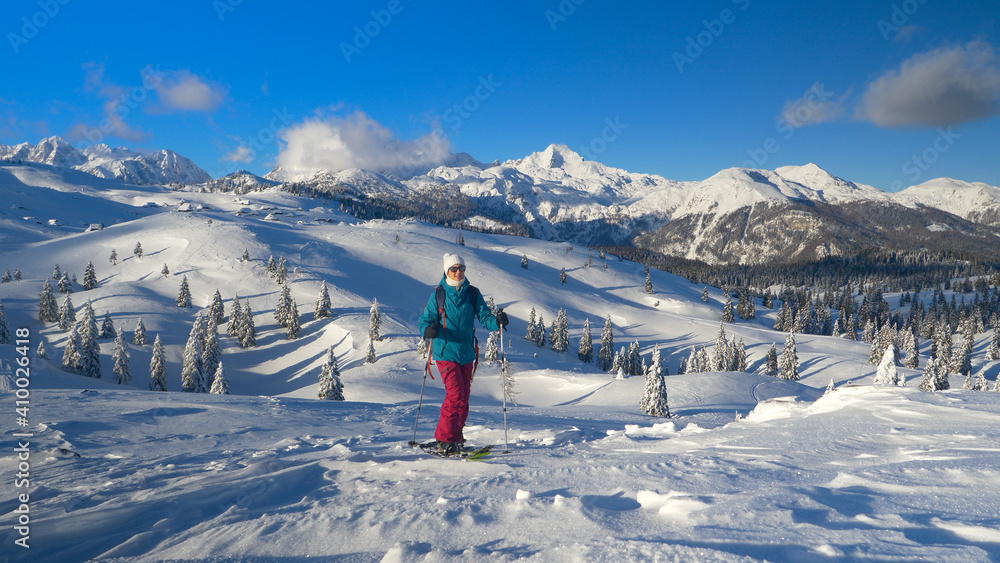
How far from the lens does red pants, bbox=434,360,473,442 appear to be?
640cm

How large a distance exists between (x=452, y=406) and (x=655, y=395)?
68.4 ft

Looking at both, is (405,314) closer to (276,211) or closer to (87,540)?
(87,540)

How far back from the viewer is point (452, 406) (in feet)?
21.2

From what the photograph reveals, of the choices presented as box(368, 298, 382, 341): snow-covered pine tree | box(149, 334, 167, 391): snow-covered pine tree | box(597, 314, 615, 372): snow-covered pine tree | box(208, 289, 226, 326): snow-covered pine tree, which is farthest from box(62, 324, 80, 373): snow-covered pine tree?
box(597, 314, 615, 372): snow-covered pine tree

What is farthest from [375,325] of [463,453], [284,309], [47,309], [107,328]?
[463,453]

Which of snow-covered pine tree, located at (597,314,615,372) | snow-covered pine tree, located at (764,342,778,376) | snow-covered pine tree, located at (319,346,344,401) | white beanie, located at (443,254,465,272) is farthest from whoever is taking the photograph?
snow-covered pine tree, located at (597,314,615,372)

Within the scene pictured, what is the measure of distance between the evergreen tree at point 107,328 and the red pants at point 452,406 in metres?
54.0

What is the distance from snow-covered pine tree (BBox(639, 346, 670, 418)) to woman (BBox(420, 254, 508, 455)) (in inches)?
789

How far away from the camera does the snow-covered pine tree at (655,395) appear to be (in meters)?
24.0

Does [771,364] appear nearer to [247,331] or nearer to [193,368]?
[247,331]

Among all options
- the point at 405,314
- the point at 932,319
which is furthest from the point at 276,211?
the point at 932,319

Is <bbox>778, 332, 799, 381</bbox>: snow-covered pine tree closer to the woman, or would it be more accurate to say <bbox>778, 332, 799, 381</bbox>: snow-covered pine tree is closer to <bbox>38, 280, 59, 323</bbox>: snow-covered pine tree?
the woman

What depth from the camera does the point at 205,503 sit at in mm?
4457

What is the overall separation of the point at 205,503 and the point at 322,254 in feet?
297
